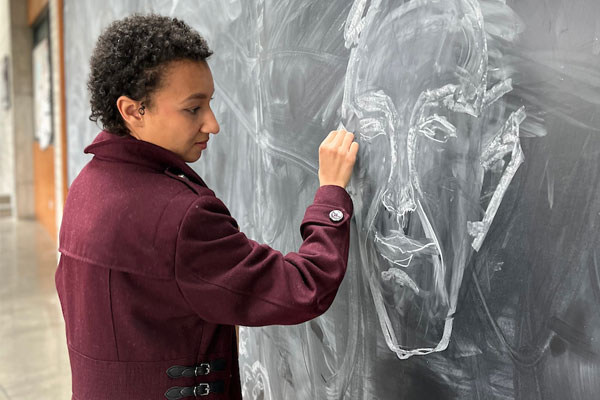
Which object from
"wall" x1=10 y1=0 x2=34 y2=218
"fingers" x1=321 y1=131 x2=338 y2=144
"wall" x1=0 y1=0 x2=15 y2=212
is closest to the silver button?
"fingers" x1=321 y1=131 x2=338 y2=144

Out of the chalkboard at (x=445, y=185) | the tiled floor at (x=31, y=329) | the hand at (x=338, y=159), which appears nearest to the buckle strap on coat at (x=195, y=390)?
the chalkboard at (x=445, y=185)

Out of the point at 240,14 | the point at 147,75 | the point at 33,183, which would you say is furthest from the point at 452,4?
the point at 33,183

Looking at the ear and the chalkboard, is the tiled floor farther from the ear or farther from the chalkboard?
the ear

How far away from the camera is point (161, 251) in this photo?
3.37 feet

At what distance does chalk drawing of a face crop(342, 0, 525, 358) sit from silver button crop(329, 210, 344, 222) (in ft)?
0.41

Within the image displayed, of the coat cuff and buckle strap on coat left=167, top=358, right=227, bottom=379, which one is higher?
the coat cuff

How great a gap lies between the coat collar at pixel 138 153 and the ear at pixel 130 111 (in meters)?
0.03

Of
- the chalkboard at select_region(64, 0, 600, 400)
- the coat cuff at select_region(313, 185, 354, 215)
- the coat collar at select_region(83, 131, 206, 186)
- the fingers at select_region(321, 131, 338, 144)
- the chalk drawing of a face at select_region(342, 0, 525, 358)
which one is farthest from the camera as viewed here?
the fingers at select_region(321, 131, 338, 144)

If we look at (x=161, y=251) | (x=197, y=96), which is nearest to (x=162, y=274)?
(x=161, y=251)

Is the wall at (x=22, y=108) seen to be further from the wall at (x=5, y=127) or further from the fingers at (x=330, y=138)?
the fingers at (x=330, y=138)

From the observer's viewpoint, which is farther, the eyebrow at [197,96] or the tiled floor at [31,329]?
the tiled floor at [31,329]

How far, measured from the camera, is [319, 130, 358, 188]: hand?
4.24 feet

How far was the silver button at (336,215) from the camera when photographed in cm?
118

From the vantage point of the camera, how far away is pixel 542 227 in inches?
36.0
